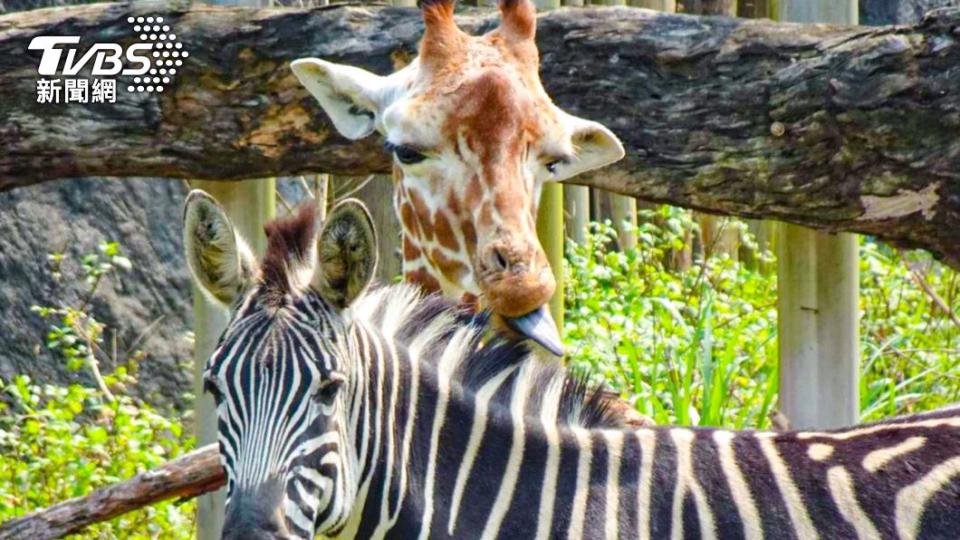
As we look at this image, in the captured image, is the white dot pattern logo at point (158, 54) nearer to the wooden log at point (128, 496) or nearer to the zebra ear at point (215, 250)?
the wooden log at point (128, 496)

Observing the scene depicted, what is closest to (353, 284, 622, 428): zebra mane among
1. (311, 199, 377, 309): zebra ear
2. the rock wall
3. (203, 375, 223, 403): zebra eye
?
(311, 199, 377, 309): zebra ear

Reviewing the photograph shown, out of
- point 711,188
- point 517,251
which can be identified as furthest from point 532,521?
point 711,188

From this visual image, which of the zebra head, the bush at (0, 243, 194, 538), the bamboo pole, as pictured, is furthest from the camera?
the bush at (0, 243, 194, 538)

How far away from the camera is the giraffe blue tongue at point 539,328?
6.01 meters

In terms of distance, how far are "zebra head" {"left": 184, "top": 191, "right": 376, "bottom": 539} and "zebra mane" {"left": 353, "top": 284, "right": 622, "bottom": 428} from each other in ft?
0.82

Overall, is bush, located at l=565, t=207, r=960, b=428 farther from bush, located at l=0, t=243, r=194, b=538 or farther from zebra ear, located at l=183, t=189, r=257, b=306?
zebra ear, located at l=183, t=189, r=257, b=306

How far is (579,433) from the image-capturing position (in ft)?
16.7

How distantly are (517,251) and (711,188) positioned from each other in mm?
1541

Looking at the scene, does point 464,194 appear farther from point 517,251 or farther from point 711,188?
point 711,188

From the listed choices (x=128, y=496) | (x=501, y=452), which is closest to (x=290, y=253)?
(x=501, y=452)

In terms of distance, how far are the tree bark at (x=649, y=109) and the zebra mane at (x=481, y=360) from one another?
8.07 ft

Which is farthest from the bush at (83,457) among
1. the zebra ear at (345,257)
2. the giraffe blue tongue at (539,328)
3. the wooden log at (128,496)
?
the zebra ear at (345,257)

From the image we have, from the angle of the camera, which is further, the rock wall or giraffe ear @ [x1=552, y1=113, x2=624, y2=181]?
the rock wall

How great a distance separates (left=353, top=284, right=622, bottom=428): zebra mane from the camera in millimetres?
5090
